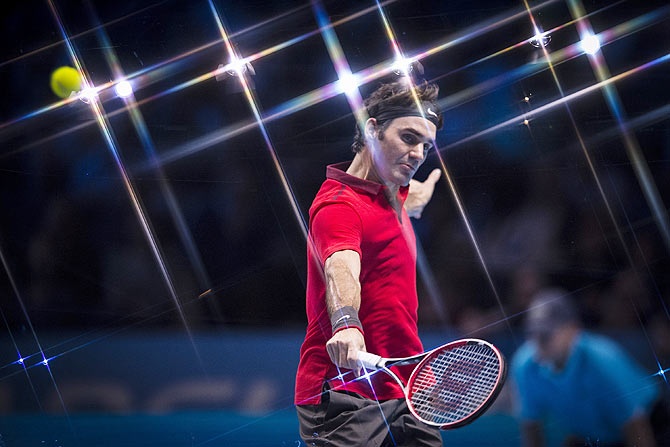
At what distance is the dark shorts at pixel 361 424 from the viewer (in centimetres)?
139

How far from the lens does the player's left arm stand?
6.12 ft

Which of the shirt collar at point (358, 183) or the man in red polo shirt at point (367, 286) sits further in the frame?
the shirt collar at point (358, 183)

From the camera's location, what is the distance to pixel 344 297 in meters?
1.42

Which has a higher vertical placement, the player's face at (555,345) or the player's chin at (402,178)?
the player's chin at (402,178)

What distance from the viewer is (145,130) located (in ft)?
6.70

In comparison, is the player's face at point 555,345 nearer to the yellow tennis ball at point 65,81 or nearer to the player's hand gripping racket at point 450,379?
the player's hand gripping racket at point 450,379

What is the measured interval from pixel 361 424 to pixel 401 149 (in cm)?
70

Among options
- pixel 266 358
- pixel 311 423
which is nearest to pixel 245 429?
pixel 266 358

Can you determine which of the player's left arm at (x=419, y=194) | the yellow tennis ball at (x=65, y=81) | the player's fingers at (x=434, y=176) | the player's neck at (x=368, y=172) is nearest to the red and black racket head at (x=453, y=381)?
the player's neck at (x=368, y=172)

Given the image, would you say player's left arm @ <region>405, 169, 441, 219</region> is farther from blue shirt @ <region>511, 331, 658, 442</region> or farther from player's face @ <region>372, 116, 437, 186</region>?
blue shirt @ <region>511, 331, 658, 442</region>

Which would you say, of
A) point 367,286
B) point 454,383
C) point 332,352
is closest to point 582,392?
point 454,383

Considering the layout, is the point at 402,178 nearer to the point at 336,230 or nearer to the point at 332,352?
the point at 336,230

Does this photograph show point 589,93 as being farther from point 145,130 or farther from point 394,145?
point 145,130

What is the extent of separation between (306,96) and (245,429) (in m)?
1.06
